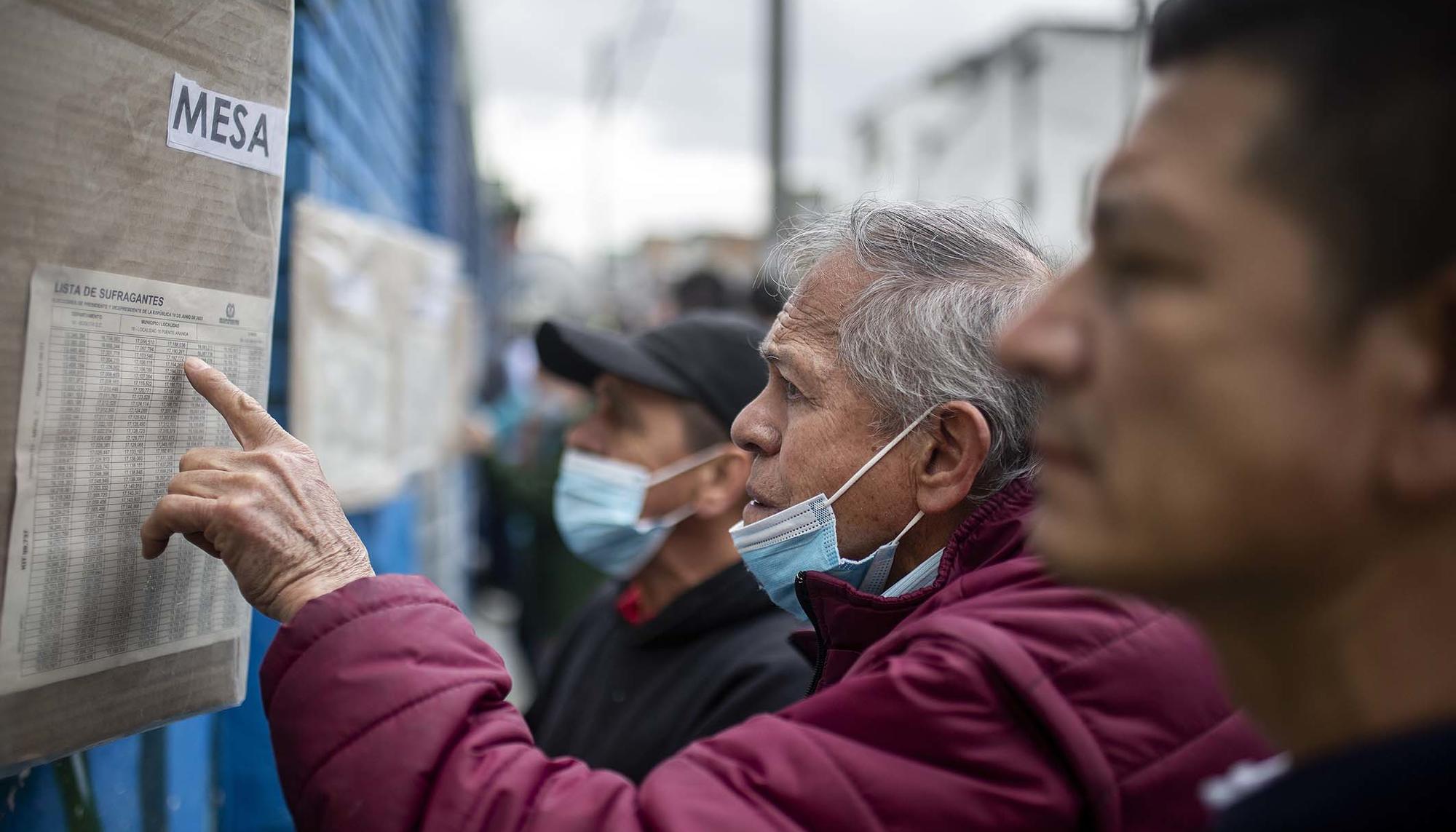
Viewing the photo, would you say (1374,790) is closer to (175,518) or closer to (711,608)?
(175,518)

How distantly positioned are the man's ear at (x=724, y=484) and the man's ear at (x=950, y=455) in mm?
1074

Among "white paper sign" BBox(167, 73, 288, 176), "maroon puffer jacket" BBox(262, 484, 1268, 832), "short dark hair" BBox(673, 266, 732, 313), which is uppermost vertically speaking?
"short dark hair" BBox(673, 266, 732, 313)

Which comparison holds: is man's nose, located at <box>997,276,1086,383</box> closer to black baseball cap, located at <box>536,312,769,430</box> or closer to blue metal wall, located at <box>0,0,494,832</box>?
blue metal wall, located at <box>0,0,494,832</box>

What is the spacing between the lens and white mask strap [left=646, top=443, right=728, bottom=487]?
2.73 metres

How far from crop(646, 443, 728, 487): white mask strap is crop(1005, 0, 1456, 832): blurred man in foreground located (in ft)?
6.38

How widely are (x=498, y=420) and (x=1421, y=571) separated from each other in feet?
24.6

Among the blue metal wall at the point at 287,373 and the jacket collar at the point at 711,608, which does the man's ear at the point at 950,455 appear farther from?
the blue metal wall at the point at 287,373

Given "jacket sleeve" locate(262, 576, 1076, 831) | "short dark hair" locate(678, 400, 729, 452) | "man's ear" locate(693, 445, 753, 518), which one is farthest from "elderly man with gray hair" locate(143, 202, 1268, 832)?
"short dark hair" locate(678, 400, 729, 452)

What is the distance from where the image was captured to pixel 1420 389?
0.69 m

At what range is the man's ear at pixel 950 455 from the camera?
1.56 metres

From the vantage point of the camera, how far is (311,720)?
3.90 feet

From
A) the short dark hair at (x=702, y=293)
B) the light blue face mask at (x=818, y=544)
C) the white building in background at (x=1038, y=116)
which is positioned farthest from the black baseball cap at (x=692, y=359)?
the white building in background at (x=1038, y=116)

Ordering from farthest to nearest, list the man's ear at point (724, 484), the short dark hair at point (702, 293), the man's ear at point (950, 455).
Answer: the short dark hair at point (702, 293)
the man's ear at point (724, 484)
the man's ear at point (950, 455)

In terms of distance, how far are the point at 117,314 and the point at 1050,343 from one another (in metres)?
1.07
